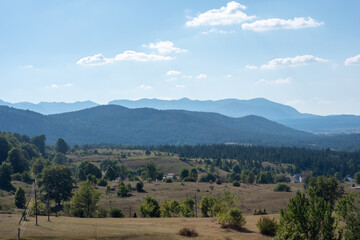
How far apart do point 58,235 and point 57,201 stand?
57683mm

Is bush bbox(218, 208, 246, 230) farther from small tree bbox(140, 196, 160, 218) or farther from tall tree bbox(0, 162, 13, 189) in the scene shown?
tall tree bbox(0, 162, 13, 189)

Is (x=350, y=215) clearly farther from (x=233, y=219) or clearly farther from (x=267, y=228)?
(x=233, y=219)

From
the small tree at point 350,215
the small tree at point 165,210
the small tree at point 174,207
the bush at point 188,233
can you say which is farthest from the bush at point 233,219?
the small tree at point 174,207

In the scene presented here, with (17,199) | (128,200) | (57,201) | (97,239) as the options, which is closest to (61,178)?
(57,201)

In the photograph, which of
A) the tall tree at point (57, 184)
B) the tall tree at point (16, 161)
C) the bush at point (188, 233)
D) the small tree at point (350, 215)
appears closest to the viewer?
the small tree at point (350, 215)

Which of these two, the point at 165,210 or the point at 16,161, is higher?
the point at 16,161

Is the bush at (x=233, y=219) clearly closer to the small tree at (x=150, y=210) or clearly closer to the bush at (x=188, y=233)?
the bush at (x=188, y=233)

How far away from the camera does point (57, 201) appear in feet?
297

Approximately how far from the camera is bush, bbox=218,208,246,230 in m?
50.2

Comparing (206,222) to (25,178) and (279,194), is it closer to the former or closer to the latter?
(279,194)

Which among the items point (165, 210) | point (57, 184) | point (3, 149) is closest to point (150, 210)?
point (165, 210)

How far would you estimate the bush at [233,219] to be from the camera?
50.2 m

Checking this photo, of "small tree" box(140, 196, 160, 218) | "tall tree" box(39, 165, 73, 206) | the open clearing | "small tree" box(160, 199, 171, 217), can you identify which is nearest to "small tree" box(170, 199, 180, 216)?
"small tree" box(160, 199, 171, 217)

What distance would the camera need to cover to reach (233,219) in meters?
50.3
